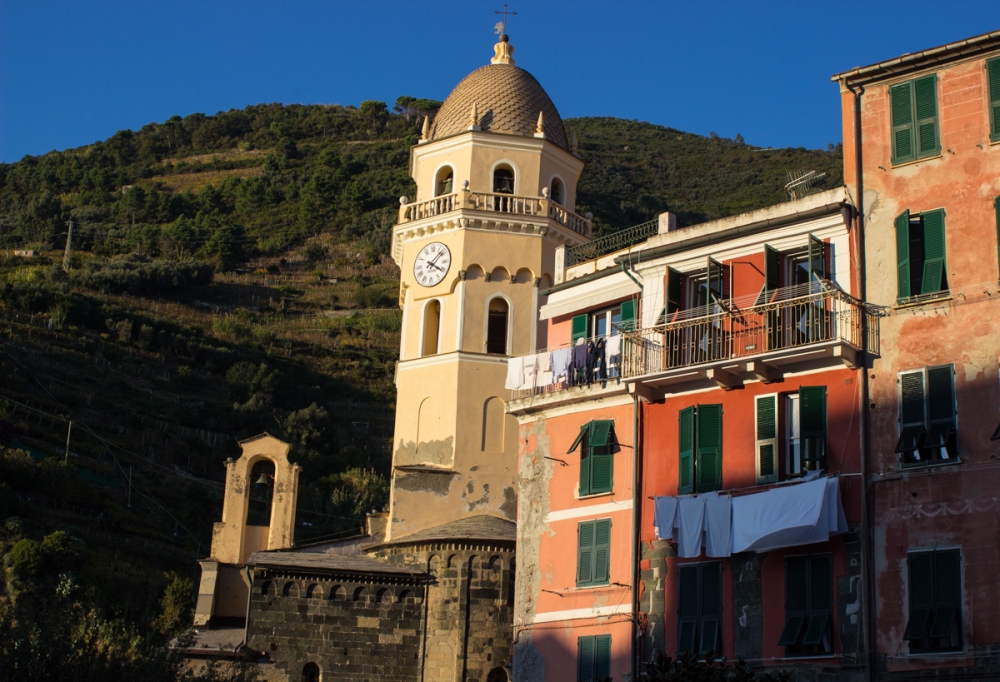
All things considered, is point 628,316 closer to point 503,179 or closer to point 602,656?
point 602,656

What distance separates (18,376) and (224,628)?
4696cm

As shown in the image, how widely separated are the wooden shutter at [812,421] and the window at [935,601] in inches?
102

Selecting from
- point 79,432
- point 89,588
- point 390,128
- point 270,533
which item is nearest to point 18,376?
point 79,432

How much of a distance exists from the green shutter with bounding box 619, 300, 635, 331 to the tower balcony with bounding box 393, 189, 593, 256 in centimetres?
1132

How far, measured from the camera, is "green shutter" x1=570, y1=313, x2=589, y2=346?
30.1m

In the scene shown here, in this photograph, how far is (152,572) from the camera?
207 ft

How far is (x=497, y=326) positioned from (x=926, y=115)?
56.9ft

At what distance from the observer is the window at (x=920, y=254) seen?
23641 millimetres

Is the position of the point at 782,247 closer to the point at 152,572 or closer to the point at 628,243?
the point at 628,243

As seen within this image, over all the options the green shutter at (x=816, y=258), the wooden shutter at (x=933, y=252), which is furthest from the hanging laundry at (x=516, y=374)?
the wooden shutter at (x=933, y=252)

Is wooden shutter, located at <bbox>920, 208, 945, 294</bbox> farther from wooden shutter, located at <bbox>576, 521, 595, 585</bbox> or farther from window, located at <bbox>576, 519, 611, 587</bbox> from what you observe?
wooden shutter, located at <bbox>576, 521, 595, 585</bbox>

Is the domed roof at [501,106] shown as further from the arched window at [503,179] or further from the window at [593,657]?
the window at [593,657]

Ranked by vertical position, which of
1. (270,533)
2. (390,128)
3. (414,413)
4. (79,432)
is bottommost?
(270,533)

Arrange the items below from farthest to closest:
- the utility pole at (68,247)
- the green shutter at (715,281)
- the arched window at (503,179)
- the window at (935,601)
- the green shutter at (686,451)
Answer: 1. the utility pole at (68,247)
2. the arched window at (503,179)
3. the green shutter at (715,281)
4. the green shutter at (686,451)
5. the window at (935,601)
